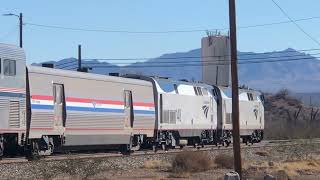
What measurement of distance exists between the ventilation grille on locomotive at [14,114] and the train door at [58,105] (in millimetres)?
2332

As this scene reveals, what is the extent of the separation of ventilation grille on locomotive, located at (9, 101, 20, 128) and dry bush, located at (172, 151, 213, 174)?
6.50m

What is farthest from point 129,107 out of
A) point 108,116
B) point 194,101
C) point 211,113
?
point 211,113

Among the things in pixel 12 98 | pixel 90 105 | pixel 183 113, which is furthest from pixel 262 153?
pixel 12 98

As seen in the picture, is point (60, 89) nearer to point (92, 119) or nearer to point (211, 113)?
point (92, 119)

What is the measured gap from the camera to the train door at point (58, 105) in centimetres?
2667

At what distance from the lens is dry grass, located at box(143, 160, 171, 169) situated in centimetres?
2752

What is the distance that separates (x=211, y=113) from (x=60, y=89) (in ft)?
56.2

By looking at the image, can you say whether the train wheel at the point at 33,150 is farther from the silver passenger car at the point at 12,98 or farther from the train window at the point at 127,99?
the train window at the point at 127,99

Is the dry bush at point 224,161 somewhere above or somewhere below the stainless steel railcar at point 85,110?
below

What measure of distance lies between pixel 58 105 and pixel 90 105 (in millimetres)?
2150

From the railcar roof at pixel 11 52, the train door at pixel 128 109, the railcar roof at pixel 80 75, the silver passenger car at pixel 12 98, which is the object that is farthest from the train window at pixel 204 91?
the silver passenger car at pixel 12 98

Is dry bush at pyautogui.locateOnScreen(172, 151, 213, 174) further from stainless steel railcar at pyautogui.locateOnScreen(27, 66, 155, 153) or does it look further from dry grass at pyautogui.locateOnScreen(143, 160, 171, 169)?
stainless steel railcar at pyautogui.locateOnScreen(27, 66, 155, 153)

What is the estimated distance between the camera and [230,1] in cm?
2391

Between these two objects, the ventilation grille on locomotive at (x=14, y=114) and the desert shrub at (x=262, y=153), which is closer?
the ventilation grille on locomotive at (x=14, y=114)
